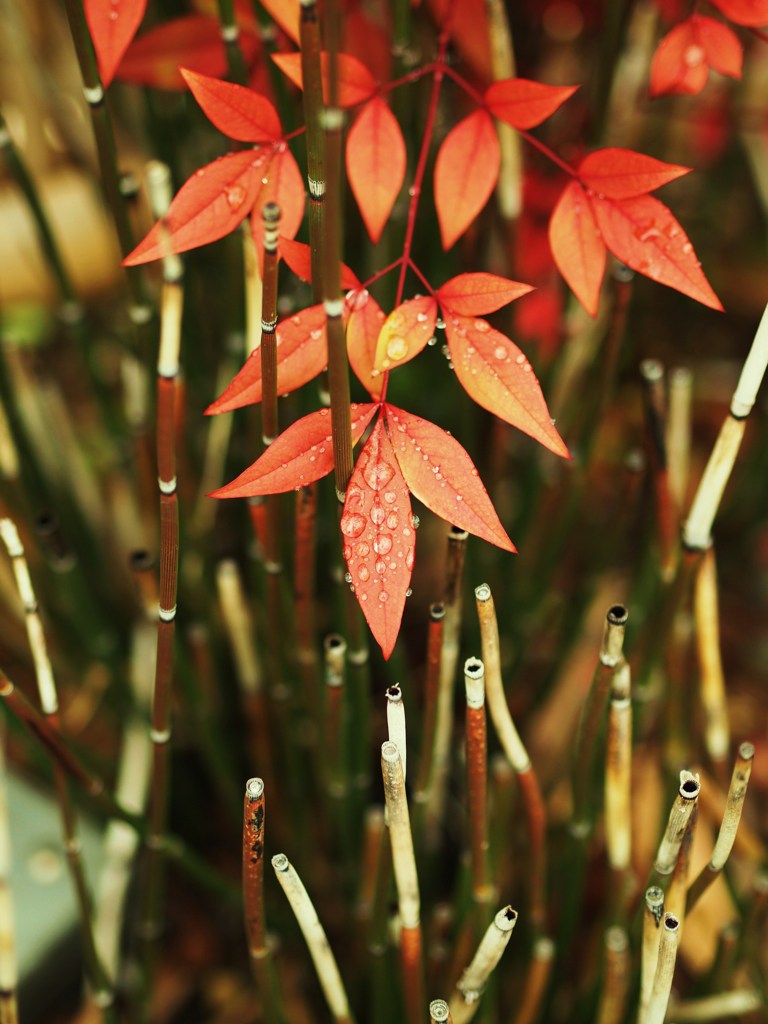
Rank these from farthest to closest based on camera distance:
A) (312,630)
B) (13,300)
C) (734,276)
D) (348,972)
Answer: (734,276)
(13,300)
(348,972)
(312,630)

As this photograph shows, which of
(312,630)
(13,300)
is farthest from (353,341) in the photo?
(13,300)

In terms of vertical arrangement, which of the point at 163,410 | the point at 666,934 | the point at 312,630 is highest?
the point at 163,410

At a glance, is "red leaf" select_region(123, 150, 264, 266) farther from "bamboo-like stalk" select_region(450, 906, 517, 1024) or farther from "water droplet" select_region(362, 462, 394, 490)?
"bamboo-like stalk" select_region(450, 906, 517, 1024)

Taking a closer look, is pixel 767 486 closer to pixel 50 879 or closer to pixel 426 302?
pixel 426 302

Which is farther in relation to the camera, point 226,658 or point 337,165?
point 226,658

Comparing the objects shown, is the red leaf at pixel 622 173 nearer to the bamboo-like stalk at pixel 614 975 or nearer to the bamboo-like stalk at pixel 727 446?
the bamboo-like stalk at pixel 727 446

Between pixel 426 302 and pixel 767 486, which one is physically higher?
pixel 426 302

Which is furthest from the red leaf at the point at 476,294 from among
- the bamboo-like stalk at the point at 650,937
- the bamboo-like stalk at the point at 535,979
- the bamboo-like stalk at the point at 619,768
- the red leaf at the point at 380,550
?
the bamboo-like stalk at the point at 535,979
